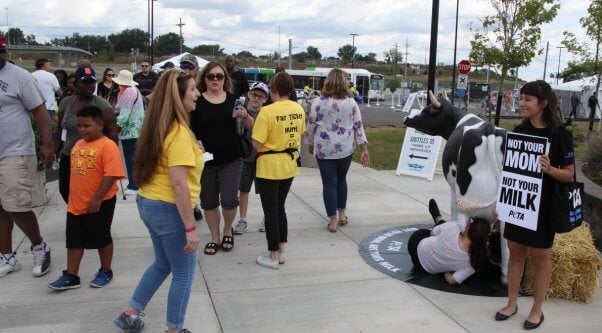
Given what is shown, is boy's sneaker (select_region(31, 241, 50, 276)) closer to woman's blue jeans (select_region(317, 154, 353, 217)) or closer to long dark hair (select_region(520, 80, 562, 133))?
woman's blue jeans (select_region(317, 154, 353, 217))

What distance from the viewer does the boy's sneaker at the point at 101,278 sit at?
4.18m

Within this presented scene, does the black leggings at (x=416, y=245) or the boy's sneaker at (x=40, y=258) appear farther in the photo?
the black leggings at (x=416, y=245)

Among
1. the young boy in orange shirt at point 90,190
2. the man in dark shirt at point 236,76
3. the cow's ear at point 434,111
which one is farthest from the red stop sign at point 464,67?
the young boy in orange shirt at point 90,190

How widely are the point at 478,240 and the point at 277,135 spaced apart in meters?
1.85

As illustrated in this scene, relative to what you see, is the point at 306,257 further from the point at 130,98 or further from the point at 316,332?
the point at 130,98

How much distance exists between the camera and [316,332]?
11.6 feet

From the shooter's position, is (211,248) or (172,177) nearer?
(172,177)

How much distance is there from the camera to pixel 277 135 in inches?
177

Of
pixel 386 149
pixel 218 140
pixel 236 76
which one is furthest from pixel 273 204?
pixel 386 149

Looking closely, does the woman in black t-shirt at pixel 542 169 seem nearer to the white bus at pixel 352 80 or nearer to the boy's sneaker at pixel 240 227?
the boy's sneaker at pixel 240 227

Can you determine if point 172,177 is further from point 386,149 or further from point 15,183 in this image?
point 386,149

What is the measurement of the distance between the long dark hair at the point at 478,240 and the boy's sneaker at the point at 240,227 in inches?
97.1

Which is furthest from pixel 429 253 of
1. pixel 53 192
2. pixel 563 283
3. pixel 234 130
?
pixel 53 192

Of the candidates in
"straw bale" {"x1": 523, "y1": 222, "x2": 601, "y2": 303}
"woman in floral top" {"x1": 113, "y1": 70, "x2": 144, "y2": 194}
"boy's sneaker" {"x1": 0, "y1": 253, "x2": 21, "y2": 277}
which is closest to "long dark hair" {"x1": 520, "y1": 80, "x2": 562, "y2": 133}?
"straw bale" {"x1": 523, "y1": 222, "x2": 601, "y2": 303}
